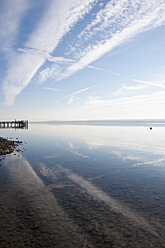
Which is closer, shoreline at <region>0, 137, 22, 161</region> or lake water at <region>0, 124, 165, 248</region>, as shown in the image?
lake water at <region>0, 124, 165, 248</region>

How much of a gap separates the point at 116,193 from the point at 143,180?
12.6ft

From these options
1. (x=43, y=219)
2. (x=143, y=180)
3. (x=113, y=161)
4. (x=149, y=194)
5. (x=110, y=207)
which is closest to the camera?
(x=43, y=219)

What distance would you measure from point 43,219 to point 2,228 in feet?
5.98

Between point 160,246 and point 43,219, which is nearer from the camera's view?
point 160,246

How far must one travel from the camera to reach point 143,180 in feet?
46.1

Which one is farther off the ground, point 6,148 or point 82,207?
point 6,148

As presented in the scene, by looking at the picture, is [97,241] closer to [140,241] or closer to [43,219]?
[140,241]

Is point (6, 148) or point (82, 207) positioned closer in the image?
point (82, 207)

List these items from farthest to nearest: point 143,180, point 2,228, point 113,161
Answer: point 113,161 < point 143,180 < point 2,228

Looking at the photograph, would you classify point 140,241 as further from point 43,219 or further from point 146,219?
point 43,219

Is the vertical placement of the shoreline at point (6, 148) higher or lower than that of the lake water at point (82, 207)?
higher

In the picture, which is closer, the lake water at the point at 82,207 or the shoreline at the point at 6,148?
the lake water at the point at 82,207

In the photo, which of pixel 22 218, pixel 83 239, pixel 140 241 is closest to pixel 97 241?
pixel 83 239

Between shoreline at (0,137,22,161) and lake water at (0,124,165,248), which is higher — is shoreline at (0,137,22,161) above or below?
above
